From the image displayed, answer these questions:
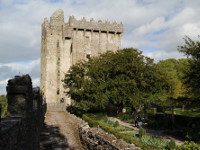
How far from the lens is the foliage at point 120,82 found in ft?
105

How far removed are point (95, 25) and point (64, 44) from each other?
27.1 ft

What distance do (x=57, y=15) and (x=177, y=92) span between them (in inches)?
1231

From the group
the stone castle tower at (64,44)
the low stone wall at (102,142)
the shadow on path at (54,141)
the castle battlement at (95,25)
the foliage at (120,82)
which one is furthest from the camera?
the castle battlement at (95,25)

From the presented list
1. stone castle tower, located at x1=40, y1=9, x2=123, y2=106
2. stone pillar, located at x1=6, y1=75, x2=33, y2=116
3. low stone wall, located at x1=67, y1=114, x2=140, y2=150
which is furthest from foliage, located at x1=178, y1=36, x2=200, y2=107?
stone castle tower, located at x1=40, y1=9, x2=123, y2=106

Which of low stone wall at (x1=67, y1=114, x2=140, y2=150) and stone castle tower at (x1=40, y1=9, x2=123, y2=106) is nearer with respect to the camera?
low stone wall at (x1=67, y1=114, x2=140, y2=150)

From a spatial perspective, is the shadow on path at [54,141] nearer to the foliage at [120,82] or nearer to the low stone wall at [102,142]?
the low stone wall at [102,142]

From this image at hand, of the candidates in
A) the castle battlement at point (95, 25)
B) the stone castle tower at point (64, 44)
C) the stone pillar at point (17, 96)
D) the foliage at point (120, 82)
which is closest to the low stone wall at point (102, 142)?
the stone pillar at point (17, 96)

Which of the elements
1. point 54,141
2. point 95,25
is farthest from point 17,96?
point 95,25

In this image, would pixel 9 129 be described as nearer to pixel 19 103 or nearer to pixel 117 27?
pixel 19 103

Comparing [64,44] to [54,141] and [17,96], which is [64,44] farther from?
[17,96]

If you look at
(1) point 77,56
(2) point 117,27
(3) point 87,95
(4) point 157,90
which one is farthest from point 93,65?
(2) point 117,27

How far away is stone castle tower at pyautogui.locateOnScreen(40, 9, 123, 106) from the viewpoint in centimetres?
5097

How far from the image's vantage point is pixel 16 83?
254 inches

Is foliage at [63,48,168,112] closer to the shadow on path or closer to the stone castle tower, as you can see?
the shadow on path
